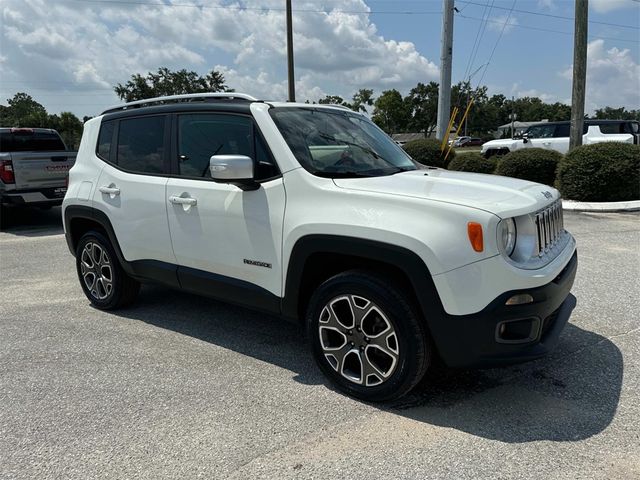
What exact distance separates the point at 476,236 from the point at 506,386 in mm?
1235

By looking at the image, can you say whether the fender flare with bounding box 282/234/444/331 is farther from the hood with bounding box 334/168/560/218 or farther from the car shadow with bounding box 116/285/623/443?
the car shadow with bounding box 116/285/623/443

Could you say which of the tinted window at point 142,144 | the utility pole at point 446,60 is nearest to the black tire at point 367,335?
the tinted window at point 142,144

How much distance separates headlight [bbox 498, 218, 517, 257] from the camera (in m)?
2.80

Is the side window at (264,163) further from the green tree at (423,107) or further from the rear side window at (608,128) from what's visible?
the green tree at (423,107)

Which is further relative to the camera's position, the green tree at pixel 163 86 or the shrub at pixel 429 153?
the green tree at pixel 163 86

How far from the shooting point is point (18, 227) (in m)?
10.8

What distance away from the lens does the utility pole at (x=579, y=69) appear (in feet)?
44.0

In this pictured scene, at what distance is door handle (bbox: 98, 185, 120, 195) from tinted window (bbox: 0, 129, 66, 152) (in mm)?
7366

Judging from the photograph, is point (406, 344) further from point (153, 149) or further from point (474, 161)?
point (474, 161)

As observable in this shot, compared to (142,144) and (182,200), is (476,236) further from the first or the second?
(142,144)

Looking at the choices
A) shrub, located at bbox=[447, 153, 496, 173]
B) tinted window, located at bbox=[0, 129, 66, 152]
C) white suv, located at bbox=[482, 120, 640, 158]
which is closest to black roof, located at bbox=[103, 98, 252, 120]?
tinted window, located at bbox=[0, 129, 66, 152]

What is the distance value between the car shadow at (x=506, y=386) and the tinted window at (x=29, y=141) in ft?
26.4

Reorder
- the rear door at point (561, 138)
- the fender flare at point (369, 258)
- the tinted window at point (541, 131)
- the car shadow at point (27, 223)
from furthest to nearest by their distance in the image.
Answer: the tinted window at point (541, 131) → the rear door at point (561, 138) → the car shadow at point (27, 223) → the fender flare at point (369, 258)

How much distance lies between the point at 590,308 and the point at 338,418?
117 inches
